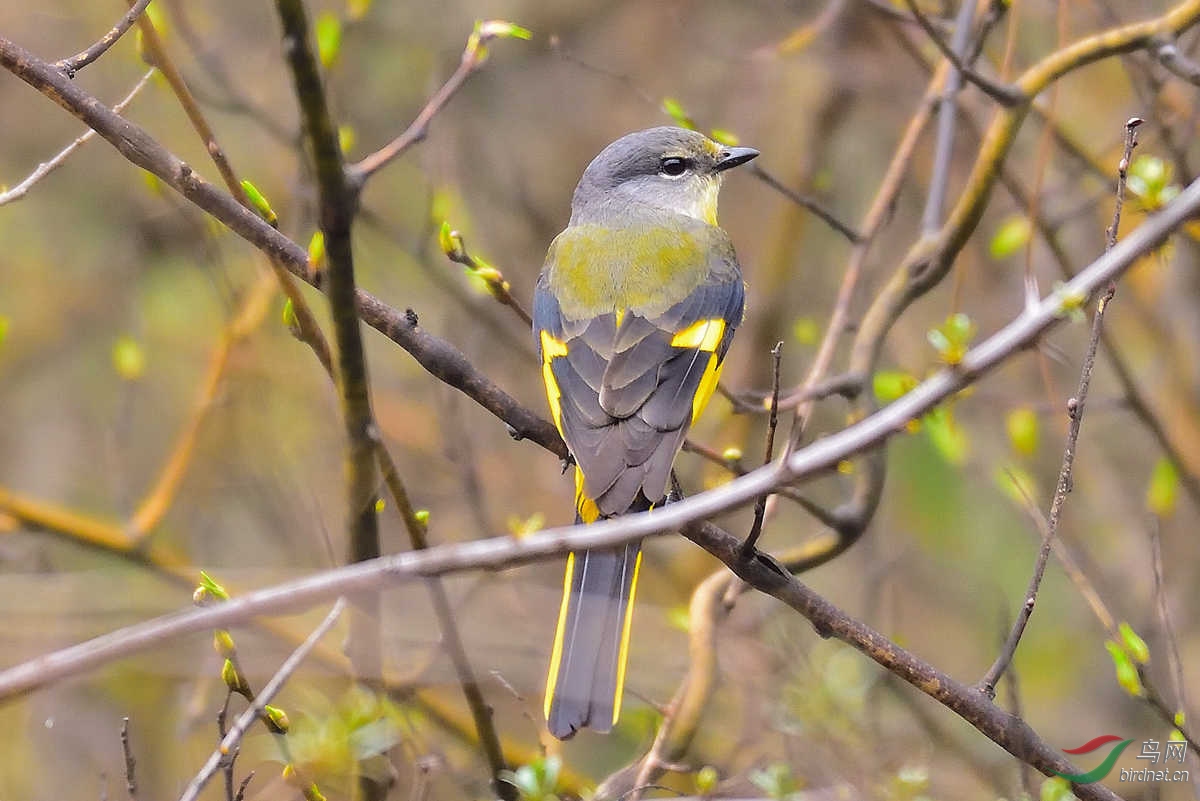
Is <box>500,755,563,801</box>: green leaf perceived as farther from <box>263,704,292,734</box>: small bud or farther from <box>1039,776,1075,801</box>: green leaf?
<box>1039,776,1075,801</box>: green leaf

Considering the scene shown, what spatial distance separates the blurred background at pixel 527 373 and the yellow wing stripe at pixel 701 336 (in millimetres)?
705

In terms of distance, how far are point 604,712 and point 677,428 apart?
0.85 meters

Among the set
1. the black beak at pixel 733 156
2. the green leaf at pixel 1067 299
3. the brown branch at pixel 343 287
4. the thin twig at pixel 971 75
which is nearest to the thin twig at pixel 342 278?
the brown branch at pixel 343 287

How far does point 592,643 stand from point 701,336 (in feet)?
3.75

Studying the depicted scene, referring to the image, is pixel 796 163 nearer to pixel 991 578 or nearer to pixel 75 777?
pixel 991 578

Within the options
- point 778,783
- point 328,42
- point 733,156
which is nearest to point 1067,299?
point 778,783

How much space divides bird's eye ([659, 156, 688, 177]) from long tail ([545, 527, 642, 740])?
2.04 m

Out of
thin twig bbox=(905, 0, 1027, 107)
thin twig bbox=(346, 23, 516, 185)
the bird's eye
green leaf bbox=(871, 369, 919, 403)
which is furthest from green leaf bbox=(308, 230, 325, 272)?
the bird's eye

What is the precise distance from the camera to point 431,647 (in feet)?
11.9

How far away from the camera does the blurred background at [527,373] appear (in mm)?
4289

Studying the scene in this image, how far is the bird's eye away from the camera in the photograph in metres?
4.64

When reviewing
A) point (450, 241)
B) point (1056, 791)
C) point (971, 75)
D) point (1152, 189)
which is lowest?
point (1056, 791)

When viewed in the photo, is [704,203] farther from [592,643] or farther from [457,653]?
[457,653]

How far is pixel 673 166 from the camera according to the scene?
4648 mm
